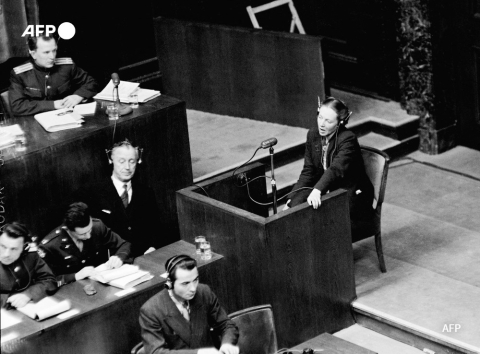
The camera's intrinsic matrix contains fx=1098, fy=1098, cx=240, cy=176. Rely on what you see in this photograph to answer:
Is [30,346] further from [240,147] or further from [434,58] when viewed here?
[434,58]

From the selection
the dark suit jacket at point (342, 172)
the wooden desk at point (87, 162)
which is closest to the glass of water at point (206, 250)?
the dark suit jacket at point (342, 172)

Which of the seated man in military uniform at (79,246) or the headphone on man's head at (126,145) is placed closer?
the seated man in military uniform at (79,246)

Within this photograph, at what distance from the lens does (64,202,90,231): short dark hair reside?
582 cm

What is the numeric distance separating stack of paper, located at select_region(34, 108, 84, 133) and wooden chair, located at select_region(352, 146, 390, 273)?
177 centimetres

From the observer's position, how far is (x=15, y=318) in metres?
5.36

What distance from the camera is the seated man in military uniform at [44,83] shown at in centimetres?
678

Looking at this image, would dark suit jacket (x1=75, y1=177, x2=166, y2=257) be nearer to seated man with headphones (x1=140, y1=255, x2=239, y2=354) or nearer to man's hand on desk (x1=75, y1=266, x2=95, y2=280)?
man's hand on desk (x1=75, y1=266, x2=95, y2=280)

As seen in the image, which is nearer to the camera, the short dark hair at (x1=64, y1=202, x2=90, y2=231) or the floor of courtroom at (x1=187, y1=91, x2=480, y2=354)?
the short dark hair at (x1=64, y1=202, x2=90, y2=231)

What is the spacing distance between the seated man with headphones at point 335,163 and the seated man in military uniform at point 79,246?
1169 mm

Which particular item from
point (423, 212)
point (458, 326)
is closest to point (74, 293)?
point (458, 326)

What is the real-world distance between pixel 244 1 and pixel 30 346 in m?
4.86

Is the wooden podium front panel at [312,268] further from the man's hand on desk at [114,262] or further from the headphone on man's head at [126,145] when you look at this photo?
the headphone on man's head at [126,145]

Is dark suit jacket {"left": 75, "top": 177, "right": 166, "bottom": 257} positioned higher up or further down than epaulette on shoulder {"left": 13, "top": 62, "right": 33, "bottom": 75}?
further down

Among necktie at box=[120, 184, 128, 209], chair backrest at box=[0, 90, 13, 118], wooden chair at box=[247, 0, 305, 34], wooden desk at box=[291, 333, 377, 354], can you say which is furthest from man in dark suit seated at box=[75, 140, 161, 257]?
wooden chair at box=[247, 0, 305, 34]
